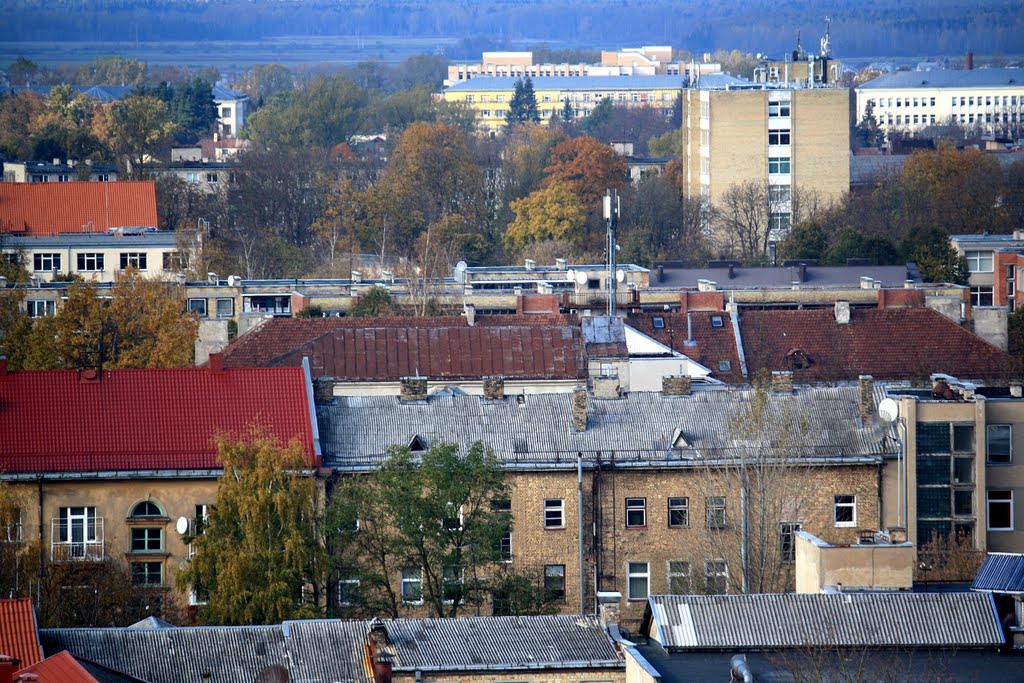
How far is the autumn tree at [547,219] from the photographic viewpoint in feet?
329

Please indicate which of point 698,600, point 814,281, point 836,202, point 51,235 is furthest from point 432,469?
point 836,202

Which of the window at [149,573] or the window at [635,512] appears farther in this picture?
the window at [635,512]

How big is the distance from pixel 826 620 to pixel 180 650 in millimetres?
8536

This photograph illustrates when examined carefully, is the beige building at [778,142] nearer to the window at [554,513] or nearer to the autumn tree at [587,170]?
the autumn tree at [587,170]

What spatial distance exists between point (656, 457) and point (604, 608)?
1000 cm

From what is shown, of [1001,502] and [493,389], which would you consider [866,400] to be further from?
[493,389]

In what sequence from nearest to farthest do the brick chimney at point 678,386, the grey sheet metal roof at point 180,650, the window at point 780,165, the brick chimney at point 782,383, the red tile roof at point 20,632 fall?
the red tile roof at point 20,632 → the grey sheet metal roof at point 180,650 → the brick chimney at point 782,383 → the brick chimney at point 678,386 → the window at point 780,165

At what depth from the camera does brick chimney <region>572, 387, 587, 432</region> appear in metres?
44.2

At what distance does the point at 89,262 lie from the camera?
85.5 metres

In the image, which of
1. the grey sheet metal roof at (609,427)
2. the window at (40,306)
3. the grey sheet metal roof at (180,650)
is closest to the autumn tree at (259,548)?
the grey sheet metal roof at (180,650)

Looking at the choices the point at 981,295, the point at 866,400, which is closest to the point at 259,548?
the point at 866,400

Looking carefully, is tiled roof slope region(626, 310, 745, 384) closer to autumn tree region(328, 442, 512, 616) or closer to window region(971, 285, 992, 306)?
autumn tree region(328, 442, 512, 616)

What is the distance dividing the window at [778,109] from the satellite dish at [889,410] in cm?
6492

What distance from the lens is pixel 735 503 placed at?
42.8 metres
